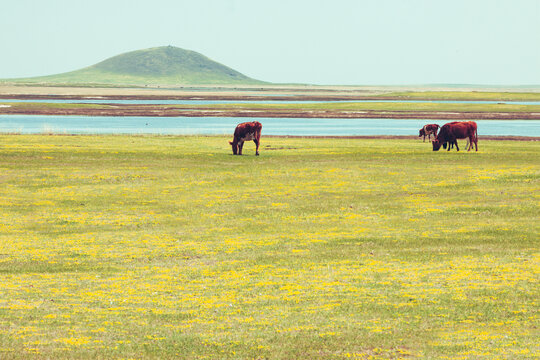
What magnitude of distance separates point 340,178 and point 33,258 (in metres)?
19.7

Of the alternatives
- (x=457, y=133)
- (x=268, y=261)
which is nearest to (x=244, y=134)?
(x=457, y=133)

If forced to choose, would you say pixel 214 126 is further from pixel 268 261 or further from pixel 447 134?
pixel 268 261

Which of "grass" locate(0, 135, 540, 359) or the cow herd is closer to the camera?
"grass" locate(0, 135, 540, 359)

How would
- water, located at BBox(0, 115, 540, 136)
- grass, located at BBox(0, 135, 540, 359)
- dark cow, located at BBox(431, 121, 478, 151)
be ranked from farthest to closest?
water, located at BBox(0, 115, 540, 136), dark cow, located at BBox(431, 121, 478, 151), grass, located at BBox(0, 135, 540, 359)

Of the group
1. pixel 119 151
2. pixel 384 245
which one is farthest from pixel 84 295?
pixel 119 151

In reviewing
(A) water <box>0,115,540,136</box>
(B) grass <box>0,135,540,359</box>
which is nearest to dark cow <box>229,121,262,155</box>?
(B) grass <box>0,135,540,359</box>

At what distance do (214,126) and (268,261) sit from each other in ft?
237

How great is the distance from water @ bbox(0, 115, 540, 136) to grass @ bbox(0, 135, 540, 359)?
37.5m

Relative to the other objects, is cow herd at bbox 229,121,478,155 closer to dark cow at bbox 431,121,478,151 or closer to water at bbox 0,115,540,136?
dark cow at bbox 431,121,478,151

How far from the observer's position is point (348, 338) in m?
12.1

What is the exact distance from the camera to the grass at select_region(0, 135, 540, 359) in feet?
39.9

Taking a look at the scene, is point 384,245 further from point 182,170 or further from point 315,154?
point 315,154

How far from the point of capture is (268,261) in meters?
18.6

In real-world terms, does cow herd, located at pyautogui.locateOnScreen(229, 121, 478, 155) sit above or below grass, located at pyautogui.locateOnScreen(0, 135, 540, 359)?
above
